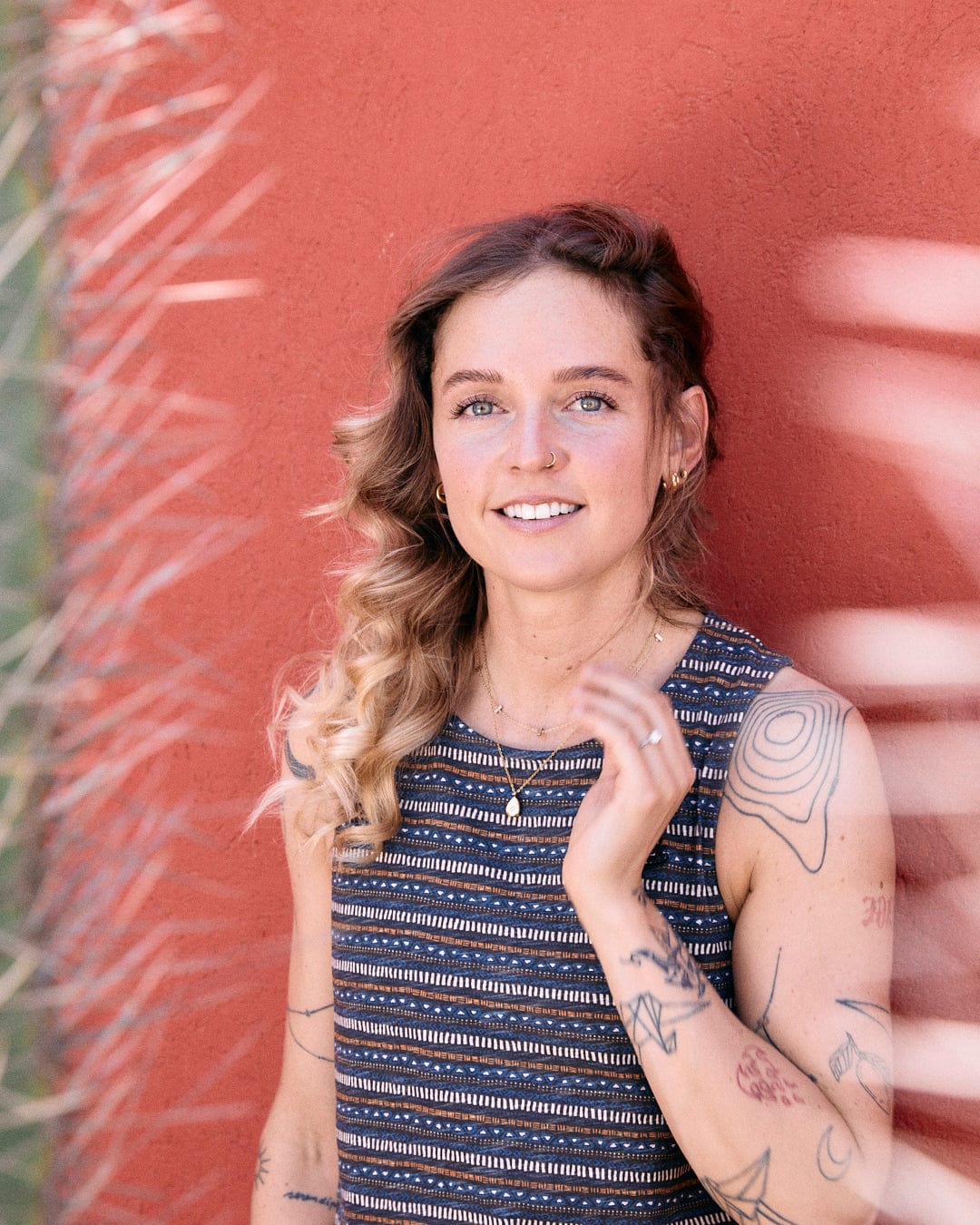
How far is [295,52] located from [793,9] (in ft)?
3.36

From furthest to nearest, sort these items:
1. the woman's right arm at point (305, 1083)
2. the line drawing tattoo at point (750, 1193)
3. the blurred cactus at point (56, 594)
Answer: the woman's right arm at point (305, 1083)
the line drawing tattoo at point (750, 1193)
the blurred cactus at point (56, 594)

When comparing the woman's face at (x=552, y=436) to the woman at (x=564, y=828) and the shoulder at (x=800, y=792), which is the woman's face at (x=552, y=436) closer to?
the woman at (x=564, y=828)

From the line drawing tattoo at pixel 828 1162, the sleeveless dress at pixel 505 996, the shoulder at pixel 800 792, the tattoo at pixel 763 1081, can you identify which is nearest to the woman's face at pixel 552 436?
the sleeveless dress at pixel 505 996

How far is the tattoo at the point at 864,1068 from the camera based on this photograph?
1.63 meters

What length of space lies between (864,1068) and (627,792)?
1.53 feet

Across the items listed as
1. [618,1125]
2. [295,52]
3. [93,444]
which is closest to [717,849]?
[618,1125]

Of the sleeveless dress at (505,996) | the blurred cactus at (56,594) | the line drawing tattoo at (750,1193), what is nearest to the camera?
the blurred cactus at (56,594)

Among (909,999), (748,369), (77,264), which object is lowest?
(909,999)

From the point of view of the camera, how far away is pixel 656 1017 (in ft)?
5.29

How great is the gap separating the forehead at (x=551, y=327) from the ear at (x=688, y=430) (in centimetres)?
11

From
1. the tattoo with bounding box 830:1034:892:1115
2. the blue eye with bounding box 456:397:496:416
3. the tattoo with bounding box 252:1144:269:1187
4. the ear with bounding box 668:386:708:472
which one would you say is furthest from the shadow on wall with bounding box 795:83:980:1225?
the tattoo with bounding box 252:1144:269:1187

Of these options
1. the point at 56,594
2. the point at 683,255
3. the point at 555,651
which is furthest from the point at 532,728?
the point at 56,594

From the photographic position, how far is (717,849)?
5.92 ft

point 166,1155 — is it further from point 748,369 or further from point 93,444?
point 93,444
